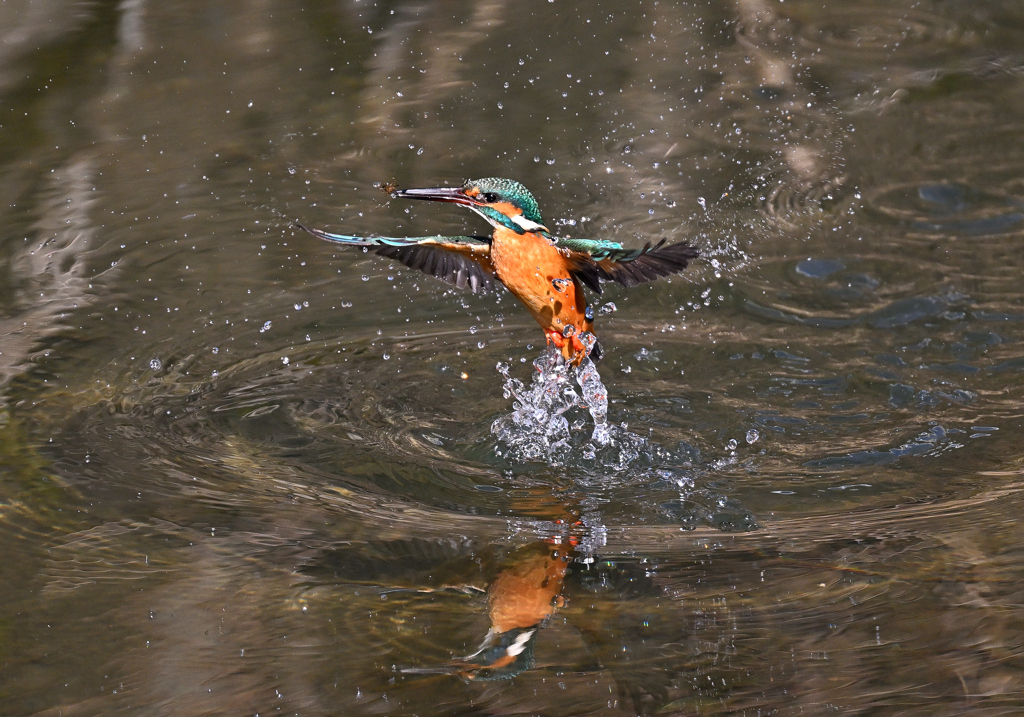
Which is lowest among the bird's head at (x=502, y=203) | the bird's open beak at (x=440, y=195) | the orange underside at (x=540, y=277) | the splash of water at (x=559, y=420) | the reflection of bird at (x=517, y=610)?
the splash of water at (x=559, y=420)

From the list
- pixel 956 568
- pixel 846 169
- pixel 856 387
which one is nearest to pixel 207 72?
pixel 846 169

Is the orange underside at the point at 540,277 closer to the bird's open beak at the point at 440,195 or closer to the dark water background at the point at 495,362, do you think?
the bird's open beak at the point at 440,195

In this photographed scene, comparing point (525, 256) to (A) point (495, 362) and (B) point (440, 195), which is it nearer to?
(B) point (440, 195)

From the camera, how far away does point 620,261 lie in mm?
3779

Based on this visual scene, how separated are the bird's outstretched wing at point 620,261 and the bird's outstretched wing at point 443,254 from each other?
31 centimetres

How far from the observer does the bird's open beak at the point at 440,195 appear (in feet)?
12.5

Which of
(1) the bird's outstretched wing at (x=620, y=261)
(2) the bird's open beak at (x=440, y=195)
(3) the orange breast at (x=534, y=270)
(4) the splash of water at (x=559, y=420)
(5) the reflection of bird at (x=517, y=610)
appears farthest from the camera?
(4) the splash of water at (x=559, y=420)

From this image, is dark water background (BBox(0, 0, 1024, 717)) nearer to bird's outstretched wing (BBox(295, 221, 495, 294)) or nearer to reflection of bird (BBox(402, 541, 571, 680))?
reflection of bird (BBox(402, 541, 571, 680))

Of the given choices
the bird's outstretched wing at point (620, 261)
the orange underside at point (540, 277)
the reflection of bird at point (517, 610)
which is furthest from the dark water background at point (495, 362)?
the bird's outstretched wing at point (620, 261)

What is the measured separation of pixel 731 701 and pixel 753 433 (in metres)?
1.62

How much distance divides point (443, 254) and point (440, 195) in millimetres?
370

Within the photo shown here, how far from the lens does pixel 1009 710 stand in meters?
2.65

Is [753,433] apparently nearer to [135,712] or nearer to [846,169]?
[135,712]

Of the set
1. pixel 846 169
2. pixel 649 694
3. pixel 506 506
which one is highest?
pixel 649 694
